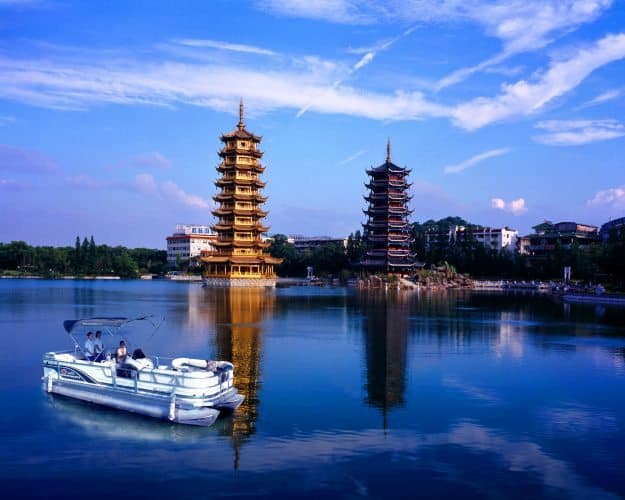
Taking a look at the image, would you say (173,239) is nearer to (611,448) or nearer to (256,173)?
(256,173)

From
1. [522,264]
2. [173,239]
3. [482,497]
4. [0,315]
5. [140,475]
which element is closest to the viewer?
[482,497]

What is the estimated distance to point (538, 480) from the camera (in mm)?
11609

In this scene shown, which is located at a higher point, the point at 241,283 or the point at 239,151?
the point at 239,151

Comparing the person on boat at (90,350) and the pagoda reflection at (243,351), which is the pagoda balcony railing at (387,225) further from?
the person on boat at (90,350)

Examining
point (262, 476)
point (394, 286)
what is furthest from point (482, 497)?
point (394, 286)

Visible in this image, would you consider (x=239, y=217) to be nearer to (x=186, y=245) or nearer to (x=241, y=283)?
(x=241, y=283)

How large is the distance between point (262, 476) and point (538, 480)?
5310mm

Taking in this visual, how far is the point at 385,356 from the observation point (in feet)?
82.8

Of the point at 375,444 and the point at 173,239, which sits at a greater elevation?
the point at 173,239

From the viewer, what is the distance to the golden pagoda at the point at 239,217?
88.6 meters

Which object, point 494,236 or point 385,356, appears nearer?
point 385,356

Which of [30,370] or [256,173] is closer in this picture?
[30,370]

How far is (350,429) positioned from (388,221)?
273ft

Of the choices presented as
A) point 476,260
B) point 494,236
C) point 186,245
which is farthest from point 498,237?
point 186,245
